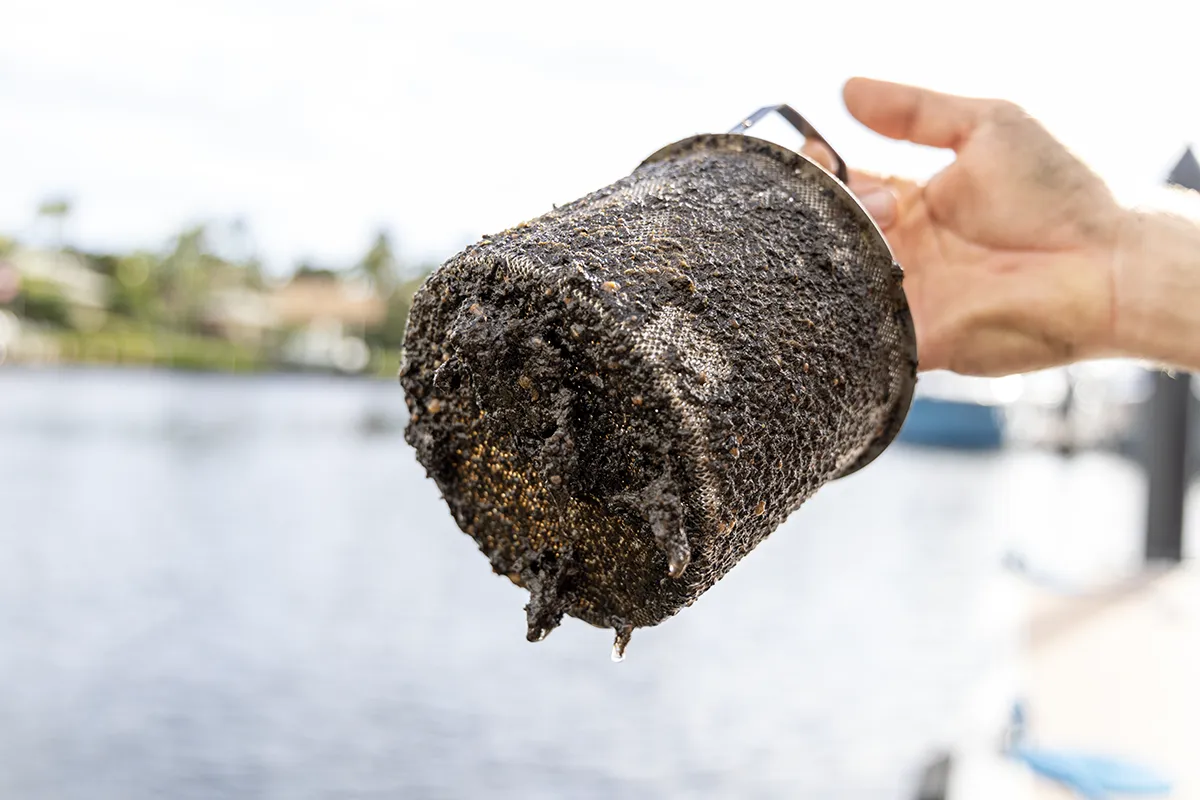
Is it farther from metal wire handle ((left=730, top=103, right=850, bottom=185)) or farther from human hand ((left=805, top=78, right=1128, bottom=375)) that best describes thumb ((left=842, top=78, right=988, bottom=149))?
metal wire handle ((left=730, top=103, right=850, bottom=185))

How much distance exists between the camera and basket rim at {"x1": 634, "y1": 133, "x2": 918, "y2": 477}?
1.16 m


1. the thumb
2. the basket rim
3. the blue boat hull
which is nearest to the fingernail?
the thumb

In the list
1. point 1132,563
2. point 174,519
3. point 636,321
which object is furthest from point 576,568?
point 174,519

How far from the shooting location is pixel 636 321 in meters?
0.88

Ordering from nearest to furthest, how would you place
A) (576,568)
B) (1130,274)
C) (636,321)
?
(636,321) < (576,568) < (1130,274)

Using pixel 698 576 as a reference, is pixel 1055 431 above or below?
below

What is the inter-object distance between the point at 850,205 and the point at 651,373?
426 mm

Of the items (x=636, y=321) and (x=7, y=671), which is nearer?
(x=636, y=321)

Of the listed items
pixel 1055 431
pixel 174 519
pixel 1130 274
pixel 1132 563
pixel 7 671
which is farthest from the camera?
pixel 1055 431

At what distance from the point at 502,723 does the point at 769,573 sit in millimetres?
8890

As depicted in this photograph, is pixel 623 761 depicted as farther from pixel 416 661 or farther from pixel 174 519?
pixel 174 519

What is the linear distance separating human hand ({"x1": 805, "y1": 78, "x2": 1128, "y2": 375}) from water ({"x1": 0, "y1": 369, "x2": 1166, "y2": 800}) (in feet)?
14.4

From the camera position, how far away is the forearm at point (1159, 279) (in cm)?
143

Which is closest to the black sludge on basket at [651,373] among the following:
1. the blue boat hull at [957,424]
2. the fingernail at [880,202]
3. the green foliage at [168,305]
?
the fingernail at [880,202]
